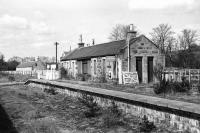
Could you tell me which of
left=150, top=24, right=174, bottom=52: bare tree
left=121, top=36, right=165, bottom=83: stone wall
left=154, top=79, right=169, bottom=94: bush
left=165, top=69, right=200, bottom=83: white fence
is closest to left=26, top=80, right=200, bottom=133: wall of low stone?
left=154, top=79, right=169, bottom=94: bush

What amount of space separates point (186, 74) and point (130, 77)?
14.5 feet

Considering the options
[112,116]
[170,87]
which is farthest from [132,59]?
[112,116]

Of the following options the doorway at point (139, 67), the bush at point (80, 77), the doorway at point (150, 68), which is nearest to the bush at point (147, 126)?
the doorway at point (139, 67)

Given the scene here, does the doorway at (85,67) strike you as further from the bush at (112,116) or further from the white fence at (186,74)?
the bush at (112,116)

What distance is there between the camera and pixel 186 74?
55.8ft

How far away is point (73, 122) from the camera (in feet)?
31.7

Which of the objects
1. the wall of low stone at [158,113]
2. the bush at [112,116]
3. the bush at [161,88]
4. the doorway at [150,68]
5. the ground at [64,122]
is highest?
the doorway at [150,68]

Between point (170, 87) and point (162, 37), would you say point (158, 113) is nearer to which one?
point (170, 87)

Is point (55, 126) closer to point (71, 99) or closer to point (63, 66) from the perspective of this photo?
point (71, 99)

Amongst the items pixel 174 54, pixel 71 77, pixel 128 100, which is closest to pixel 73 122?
pixel 128 100

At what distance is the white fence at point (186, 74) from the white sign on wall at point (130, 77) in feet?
8.75

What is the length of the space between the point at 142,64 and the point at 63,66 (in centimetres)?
1426

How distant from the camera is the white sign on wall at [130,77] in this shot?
19609mm

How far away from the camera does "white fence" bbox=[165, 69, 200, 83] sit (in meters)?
16.0
